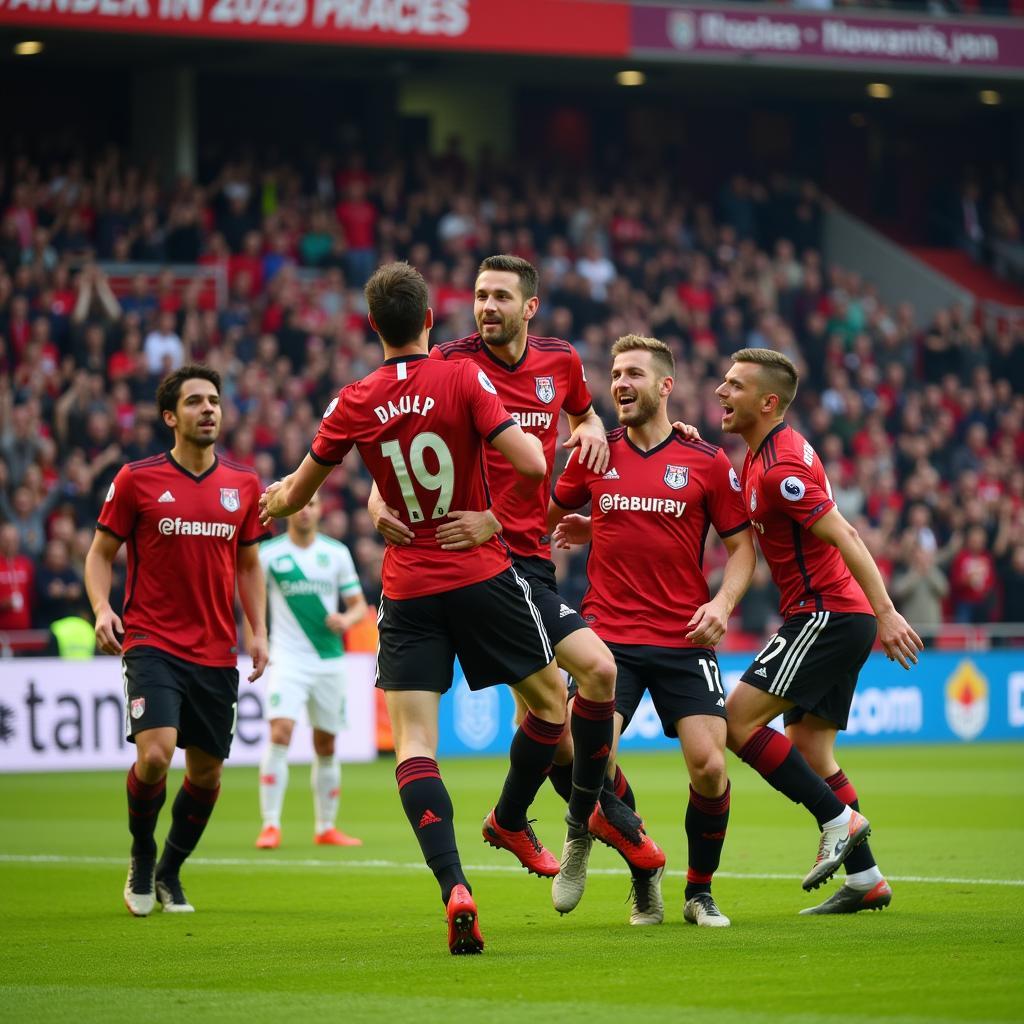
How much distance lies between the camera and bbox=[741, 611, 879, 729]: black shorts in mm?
8750

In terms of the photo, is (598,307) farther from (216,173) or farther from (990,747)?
(990,747)

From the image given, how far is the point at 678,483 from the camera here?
8.80 metres

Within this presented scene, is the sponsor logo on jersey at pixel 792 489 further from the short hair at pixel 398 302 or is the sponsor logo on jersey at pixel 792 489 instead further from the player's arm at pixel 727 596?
the short hair at pixel 398 302

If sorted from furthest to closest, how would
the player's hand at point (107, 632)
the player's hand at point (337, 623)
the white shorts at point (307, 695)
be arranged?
the player's hand at point (337, 623) < the white shorts at point (307, 695) < the player's hand at point (107, 632)

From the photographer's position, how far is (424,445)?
767 cm

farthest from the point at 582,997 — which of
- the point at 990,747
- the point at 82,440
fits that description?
the point at 990,747

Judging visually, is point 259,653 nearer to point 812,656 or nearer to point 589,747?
point 589,747

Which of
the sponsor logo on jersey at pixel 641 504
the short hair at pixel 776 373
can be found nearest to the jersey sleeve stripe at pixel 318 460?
the sponsor logo on jersey at pixel 641 504

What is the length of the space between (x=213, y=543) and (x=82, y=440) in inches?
465

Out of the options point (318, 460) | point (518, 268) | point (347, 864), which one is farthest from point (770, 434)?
point (347, 864)

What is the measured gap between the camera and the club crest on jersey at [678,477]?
880 centimetres

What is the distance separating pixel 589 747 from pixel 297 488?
1.66 meters

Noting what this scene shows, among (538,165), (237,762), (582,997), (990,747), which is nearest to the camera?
(582,997)

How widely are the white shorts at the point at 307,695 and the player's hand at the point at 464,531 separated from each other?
6.44m
